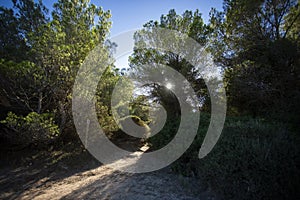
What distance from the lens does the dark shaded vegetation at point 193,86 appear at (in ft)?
8.11

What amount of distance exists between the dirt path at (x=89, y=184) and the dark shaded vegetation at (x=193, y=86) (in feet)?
0.23

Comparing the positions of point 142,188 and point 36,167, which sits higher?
point 36,167

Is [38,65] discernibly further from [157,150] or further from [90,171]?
[157,150]

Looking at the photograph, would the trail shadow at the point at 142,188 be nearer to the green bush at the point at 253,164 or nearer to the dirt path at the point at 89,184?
the dirt path at the point at 89,184

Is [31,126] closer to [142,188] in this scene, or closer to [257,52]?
[142,188]

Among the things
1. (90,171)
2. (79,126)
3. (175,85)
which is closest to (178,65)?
(175,85)

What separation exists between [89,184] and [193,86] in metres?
5.84

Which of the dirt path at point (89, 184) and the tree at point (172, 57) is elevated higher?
the tree at point (172, 57)

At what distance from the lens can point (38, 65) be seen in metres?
4.17

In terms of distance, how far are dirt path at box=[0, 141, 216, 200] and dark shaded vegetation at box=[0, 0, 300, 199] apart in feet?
0.23

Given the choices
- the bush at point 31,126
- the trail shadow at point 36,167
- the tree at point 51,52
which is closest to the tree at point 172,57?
the tree at point 51,52

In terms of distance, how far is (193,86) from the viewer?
715 cm

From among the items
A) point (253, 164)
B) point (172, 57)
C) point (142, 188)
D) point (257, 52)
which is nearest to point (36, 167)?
point (142, 188)

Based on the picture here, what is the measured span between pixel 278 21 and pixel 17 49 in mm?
9822
